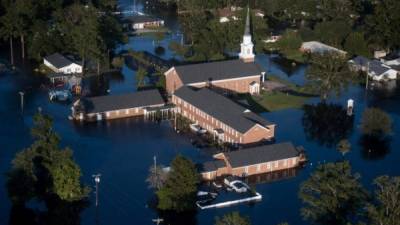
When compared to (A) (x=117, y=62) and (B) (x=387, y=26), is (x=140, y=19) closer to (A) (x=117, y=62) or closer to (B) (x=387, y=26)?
(A) (x=117, y=62)

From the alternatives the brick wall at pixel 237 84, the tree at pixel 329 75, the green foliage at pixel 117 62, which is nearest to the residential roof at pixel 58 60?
the green foliage at pixel 117 62

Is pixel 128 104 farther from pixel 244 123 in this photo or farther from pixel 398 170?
pixel 398 170

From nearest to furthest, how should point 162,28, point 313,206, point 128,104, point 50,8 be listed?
point 313,206
point 128,104
point 50,8
point 162,28

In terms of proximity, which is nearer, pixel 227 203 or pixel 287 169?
pixel 227 203

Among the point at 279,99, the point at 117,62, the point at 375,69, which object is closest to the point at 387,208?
the point at 279,99

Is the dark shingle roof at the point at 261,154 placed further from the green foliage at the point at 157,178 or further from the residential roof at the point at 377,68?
the residential roof at the point at 377,68

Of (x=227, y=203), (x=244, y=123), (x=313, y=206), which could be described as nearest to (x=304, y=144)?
(x=244, y=123)
